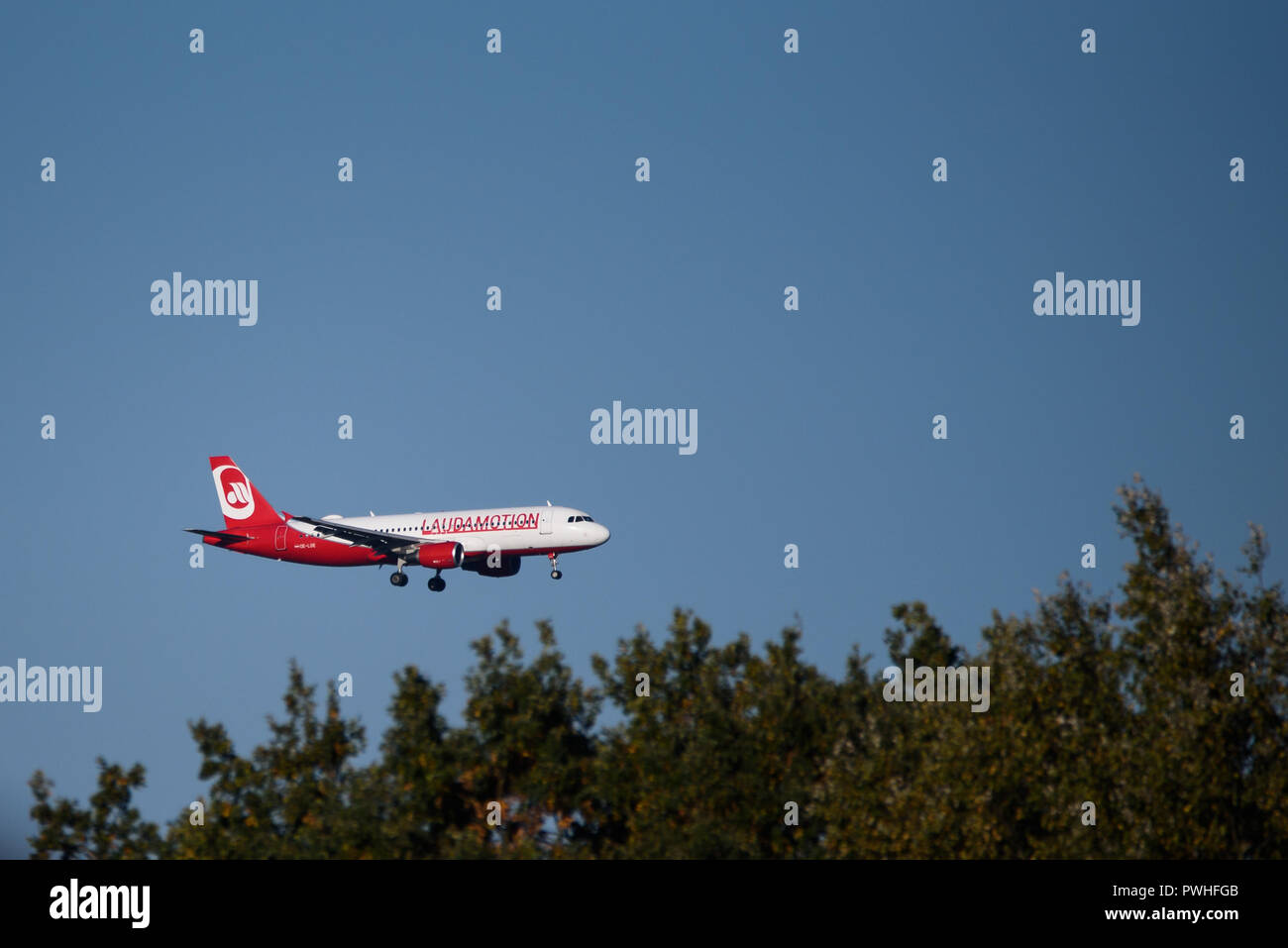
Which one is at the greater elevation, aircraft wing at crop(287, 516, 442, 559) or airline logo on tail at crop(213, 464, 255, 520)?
airline logo on tail at crop(213, 464, 255, 520)

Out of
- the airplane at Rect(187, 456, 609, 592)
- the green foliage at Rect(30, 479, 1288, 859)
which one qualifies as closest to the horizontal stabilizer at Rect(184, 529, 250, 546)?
the airplane at Rect(187, 456, 609, 592)

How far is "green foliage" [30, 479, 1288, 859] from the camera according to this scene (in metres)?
45.3

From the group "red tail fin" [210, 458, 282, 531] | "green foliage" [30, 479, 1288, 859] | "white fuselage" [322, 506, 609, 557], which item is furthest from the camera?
"red tail fin" [210, 458, 282, 531]

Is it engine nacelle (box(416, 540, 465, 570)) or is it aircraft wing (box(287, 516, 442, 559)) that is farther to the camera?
aircraft wing (box(287, 516, 442, 559))

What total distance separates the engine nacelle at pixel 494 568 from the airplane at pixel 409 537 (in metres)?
0.06

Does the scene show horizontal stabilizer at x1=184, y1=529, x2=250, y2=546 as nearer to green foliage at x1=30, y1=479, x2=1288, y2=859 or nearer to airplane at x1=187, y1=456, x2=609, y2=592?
airplane at x1=187, y1=456, x2=609, y2=592

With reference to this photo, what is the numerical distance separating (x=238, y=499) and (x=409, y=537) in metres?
19.4

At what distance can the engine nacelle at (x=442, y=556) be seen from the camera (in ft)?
308

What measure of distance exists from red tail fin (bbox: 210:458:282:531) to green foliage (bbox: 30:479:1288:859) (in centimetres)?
4085

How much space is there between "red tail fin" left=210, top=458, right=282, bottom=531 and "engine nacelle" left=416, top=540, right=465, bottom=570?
683 inches

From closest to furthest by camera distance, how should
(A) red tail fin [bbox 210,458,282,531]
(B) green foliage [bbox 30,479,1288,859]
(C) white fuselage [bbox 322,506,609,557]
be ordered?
(B) green foliage [bbox 30,479,1288,859] → (C) white fuselage [bbox 322,506,609,557] → (A) red tail fin [bbox 210,458,282,531]

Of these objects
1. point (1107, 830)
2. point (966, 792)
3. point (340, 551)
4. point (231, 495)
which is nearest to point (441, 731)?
point (966, 792)

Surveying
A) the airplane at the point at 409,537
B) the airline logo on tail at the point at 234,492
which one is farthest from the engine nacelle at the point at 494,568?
the airline logo on tail at the point at 234,492

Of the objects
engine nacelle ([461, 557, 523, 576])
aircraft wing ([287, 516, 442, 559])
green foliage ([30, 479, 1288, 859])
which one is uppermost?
aircraft wing ([287, 516, 442, 559])
